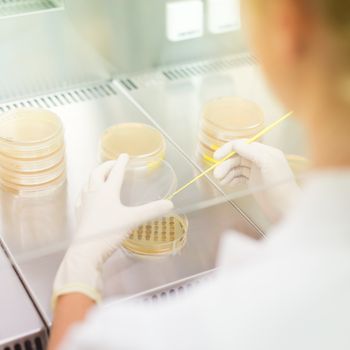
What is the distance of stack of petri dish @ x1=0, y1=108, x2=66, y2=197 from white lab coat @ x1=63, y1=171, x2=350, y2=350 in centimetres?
82

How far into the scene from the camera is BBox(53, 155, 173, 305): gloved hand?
1.32 meters

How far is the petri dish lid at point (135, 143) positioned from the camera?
1687mm

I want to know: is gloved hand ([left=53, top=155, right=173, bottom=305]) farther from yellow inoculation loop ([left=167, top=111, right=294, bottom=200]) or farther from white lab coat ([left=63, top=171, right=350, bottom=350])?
white lab coat ([left=63, top=171, right=350, bottom=350])

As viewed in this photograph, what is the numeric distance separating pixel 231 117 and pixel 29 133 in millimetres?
504

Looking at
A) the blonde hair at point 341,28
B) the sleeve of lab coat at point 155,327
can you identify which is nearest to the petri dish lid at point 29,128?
the sleeve of lab coat at point 155,327

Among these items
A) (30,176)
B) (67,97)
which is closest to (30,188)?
(30,176)

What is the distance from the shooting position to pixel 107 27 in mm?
1959

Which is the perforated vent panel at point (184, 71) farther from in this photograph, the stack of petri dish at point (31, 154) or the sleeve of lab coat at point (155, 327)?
the sleeve of lab coat at point (155, 327)

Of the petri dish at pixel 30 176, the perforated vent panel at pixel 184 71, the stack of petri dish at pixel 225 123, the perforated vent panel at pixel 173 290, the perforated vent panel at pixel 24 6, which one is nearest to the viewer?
the perforated vent panel at pixel 173 290

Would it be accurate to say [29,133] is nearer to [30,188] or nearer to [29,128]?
[29,128]

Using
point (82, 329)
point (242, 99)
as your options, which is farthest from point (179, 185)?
point (82, 329)

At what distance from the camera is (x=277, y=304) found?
0.82 metres

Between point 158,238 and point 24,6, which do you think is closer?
point 158,238

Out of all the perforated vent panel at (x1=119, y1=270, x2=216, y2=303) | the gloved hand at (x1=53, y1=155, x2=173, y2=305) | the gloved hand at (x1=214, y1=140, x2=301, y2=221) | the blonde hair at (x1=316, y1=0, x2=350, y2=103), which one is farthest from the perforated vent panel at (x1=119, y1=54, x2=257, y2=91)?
the blonde hair at (x1=316, y1=0, x2=350, y2=103)
